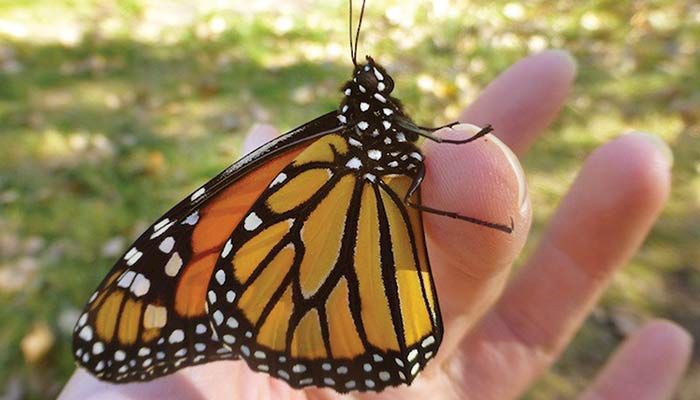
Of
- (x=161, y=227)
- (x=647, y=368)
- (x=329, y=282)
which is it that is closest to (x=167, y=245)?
(x=161, y=227)

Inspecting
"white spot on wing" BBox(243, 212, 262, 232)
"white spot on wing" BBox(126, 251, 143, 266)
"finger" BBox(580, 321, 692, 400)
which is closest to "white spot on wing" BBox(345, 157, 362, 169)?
"white spot on wing" BBox(243, 212, 262, 232)

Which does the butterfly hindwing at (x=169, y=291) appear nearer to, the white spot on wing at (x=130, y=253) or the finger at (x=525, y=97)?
the white spot on wing at (x=130, y=253)

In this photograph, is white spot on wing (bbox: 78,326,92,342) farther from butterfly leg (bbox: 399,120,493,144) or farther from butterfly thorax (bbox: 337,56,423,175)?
butterfly leg (bbox: 399,120,493,144)

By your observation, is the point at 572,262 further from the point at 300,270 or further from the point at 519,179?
the point at 300,270

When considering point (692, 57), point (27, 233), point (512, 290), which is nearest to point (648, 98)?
point (692, 57)

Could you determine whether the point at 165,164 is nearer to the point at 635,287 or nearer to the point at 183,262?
the point at 183,262
